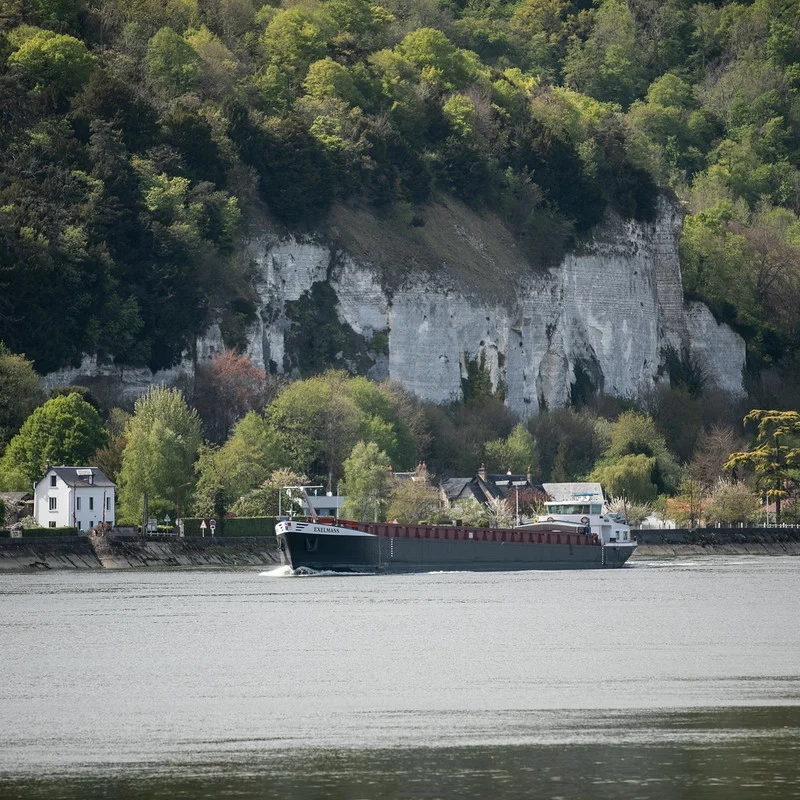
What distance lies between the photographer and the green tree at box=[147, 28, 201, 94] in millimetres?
142000

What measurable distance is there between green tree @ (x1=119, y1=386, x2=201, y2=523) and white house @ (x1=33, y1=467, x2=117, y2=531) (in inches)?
79.1

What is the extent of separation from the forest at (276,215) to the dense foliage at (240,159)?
0.58ft

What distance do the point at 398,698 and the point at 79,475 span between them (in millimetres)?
63993

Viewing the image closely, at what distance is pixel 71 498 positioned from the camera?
9950 centimetres

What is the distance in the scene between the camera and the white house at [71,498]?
99562 mm

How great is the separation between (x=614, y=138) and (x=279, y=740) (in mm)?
129602

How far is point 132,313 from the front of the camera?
119m

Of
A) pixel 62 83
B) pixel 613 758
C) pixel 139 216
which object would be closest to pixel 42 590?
pixel 613 758

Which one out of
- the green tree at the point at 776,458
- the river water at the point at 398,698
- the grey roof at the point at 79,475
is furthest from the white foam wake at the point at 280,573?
the green tree at the point at 776,458

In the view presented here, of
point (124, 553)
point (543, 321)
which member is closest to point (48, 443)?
point (124, 553)

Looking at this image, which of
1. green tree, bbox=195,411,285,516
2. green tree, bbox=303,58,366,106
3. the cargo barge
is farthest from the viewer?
green tree, bbox=303,58,366,106

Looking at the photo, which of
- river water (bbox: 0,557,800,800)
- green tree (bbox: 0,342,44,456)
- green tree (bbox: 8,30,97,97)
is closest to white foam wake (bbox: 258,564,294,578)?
river water (bbox: 0,557,800,800)

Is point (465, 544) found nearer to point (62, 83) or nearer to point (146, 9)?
point (62, 83)

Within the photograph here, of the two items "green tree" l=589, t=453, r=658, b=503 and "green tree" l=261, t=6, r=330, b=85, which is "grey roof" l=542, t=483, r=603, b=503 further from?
"green tree" l=261, t=6, r=330, b=85
